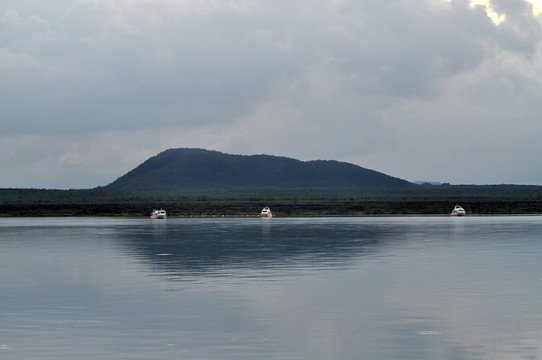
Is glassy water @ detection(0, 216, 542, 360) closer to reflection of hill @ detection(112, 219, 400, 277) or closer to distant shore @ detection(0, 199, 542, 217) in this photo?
reflection of hill @ detection(112, 219, 400, 277)

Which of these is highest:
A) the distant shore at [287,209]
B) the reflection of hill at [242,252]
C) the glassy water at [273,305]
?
the distant shore at [287,209]

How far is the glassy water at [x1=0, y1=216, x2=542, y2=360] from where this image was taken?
1858 centimetres

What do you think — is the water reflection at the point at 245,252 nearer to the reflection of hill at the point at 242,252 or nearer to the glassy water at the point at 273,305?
the reflection of hill at the point at 242,252

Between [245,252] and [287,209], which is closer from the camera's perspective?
[245,252]

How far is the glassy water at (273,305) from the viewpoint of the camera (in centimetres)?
1858

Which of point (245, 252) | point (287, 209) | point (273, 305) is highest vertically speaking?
point (287, 209)

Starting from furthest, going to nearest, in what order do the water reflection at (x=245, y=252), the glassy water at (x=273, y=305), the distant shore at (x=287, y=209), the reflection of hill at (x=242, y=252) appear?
the distant shore at (x=287, y=209), the reflection of hill at (x=242, y=252), the water reflection at (x=245, y=252), the glassy water at (x=273, y=305)

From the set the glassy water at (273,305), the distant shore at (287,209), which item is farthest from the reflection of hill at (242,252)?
the distant shore at (287,209)

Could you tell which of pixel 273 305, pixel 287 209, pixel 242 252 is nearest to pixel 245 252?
pixel 242 252

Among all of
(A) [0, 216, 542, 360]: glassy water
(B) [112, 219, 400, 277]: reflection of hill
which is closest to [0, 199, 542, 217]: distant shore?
(B) [112, 219, 400, 277]: reflection of hill

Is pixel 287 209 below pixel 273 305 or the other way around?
the other way around

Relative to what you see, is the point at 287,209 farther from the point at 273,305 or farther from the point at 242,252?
the point at 273,305

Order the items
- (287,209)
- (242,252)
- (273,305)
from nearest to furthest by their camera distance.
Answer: (273,305), (242,252), (287,209)

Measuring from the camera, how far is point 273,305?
2517cm
